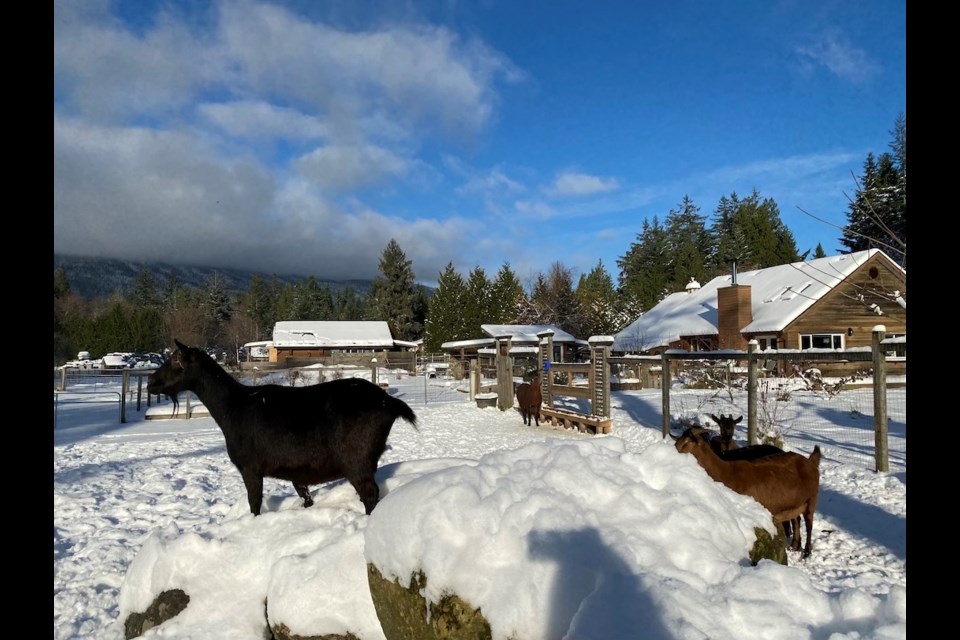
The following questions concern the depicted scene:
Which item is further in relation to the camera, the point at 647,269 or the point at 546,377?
the point at 647,269

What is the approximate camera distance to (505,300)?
59.9m

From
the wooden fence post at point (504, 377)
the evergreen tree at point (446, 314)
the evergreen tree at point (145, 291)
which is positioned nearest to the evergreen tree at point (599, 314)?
the evergreen tree at point (446, 314)

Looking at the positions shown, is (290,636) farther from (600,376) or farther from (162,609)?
(600,376)

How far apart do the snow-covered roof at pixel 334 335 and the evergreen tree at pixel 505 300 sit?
401 inches

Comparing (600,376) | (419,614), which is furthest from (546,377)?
(419,614)


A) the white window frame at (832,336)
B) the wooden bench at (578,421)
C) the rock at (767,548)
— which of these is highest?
the white window frame at (832,336)

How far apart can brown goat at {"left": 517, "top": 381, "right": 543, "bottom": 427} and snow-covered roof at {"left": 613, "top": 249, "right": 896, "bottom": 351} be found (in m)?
15.9

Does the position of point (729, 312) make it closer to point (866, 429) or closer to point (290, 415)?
point (866, 429)

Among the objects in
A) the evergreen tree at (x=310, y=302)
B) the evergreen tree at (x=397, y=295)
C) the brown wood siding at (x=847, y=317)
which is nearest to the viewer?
the brown wood siding at (x=847, y=317)

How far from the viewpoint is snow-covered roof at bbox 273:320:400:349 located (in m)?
55.5

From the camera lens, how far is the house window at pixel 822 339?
2938cm

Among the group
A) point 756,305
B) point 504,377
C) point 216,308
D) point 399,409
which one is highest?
point 216,308

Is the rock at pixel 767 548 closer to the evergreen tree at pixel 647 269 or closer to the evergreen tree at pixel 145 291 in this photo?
the evergreen tree at pixel 647 269

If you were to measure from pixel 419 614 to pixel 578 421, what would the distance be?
11.5m
